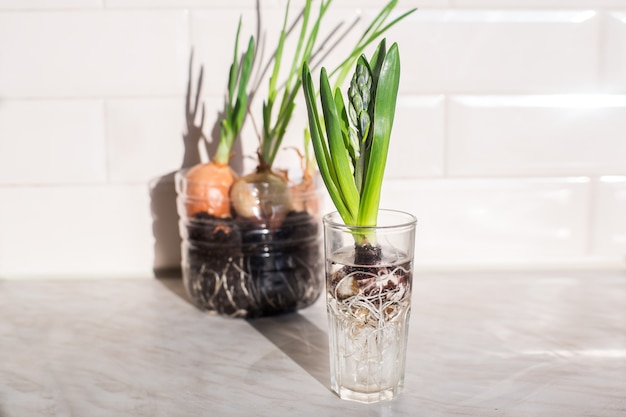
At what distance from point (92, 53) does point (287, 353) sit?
1.62ft

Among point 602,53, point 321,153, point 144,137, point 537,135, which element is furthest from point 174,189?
point 602,53

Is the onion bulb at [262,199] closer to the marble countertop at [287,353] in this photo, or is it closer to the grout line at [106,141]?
the marble countertop at [287,353]

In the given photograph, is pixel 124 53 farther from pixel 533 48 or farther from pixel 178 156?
pixel 533 48

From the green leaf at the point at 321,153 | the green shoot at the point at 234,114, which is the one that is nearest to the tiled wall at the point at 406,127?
the green shoot at the point at 234,114

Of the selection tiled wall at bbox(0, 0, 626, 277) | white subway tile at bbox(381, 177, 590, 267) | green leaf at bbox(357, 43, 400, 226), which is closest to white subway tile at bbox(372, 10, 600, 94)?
tiled wall at bbox(0, 0, 626, 277)

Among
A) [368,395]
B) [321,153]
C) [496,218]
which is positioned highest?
[321,153]

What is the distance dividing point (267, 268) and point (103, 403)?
9.7 inches

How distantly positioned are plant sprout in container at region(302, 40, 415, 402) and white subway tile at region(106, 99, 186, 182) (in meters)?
0.39

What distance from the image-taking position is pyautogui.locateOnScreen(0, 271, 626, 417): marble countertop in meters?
0.54

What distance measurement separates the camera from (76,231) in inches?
35.4

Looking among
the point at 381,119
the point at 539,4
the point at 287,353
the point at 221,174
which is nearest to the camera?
the point at 381,119

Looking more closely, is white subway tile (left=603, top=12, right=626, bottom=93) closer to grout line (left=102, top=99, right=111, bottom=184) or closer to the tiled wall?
the tiled wall

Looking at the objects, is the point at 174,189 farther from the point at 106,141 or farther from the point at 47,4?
the point at 47,4

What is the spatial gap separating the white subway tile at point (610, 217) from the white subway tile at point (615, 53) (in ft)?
0.45
